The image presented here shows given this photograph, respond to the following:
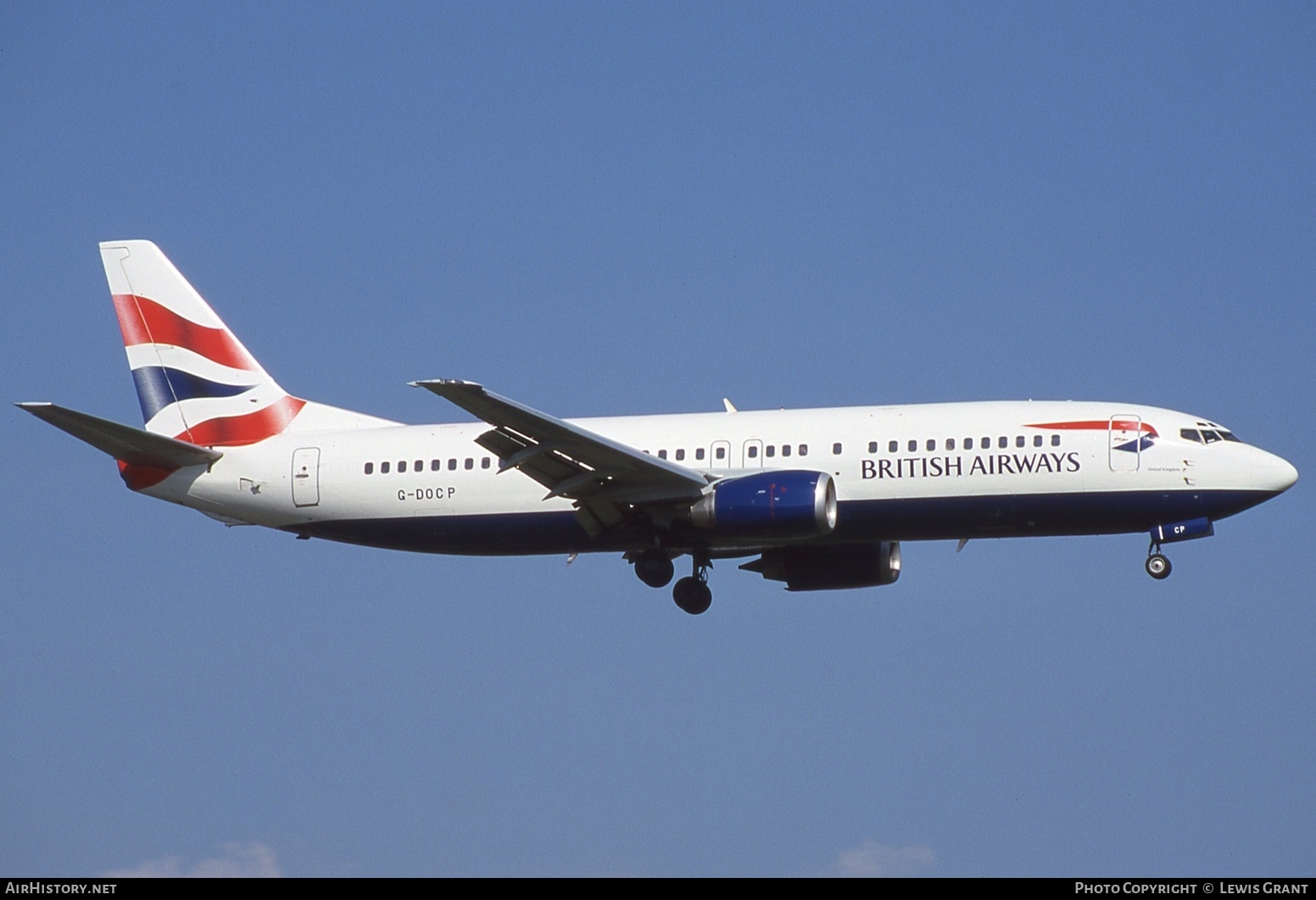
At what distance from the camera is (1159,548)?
133 ft

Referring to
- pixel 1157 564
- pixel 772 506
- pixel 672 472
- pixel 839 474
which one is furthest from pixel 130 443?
pixel 1157 564

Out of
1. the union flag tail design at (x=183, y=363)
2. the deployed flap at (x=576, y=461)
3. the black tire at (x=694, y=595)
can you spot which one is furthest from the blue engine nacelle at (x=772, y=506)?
the union flag tail design at (x=183, y=363)

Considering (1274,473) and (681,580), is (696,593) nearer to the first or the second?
(681,580)

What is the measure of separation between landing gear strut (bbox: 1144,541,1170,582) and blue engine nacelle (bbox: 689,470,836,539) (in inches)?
268

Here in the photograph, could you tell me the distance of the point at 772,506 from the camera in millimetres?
39875

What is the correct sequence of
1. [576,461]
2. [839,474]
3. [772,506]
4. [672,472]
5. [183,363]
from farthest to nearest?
[183,363] → [839,474] → [576,461] → [672,472] → [772,506]

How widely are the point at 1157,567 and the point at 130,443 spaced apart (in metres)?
23.2

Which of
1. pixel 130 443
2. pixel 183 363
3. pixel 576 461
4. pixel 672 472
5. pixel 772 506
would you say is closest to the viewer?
pixel 772 506

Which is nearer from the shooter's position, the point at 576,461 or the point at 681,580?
the point at 576,461

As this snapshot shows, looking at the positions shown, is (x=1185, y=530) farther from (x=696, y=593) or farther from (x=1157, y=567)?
(x=696, y=593)

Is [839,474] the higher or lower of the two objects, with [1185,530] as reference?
higher

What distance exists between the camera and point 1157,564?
4078 centimetres

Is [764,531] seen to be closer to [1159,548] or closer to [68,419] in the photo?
[1159,548]

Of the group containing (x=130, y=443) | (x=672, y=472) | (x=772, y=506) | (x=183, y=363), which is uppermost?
(x=183, y=363)
